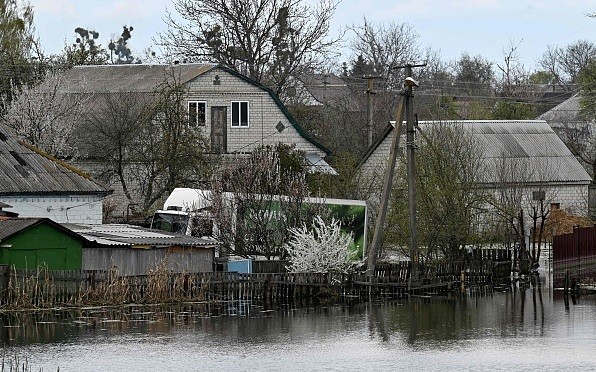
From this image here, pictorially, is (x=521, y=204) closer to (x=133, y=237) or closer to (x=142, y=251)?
(x=133, y=237)

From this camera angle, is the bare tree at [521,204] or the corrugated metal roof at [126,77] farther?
the corrugated metal roof at [126,77]

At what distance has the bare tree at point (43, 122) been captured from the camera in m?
54.2

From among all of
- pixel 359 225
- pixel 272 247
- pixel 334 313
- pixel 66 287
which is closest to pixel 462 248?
pixel 359 225

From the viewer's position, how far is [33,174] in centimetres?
4219

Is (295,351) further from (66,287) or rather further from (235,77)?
(235,77)

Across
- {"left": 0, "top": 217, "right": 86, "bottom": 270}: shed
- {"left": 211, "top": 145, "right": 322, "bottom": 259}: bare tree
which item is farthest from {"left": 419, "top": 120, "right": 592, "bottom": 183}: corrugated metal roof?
{"left": 0, "top": 217, "right": 86, "bottom": 270}: shed

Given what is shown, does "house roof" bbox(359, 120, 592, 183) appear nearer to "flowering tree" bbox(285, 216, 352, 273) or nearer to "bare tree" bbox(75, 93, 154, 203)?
"bare tree" bbox(75, 93, 154, 203)

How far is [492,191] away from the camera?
5656 centimetres

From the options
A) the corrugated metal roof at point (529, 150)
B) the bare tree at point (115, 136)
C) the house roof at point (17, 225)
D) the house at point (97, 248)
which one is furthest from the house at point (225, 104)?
the house roof at point (17, 225)

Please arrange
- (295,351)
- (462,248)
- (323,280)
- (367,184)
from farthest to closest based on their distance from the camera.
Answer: (367,184) → (462,248) → (323,280) → (295,351)

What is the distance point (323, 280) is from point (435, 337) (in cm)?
1054

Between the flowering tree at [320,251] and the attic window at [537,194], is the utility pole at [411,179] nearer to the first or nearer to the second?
the flowering tree at [320,251]

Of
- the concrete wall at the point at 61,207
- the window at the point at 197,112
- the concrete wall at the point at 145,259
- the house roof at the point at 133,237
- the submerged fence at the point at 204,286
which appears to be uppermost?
the window at the point at 197,112

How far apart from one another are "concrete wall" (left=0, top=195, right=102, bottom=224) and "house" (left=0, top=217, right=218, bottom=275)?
1.37 m
